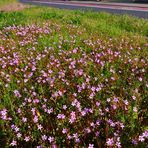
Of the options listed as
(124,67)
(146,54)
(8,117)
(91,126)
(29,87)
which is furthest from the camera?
(146,54)

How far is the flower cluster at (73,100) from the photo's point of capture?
4.41 metres

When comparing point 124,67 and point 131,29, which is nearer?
point 124,67

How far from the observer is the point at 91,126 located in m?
4.52

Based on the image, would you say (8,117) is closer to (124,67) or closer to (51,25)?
(124,67)

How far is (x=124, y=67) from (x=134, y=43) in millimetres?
2586

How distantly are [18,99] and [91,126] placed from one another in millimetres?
1725

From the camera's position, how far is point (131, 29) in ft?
46.5

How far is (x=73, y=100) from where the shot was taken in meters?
5.15

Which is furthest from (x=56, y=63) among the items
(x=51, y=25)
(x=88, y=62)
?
(x=51, y=25)

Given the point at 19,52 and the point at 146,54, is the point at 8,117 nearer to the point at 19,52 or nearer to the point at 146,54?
the point at 19,52

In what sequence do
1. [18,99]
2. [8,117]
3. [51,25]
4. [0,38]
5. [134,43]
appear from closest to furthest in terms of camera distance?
[8,117], [18,99], [134,43], [0,38], [51,25]

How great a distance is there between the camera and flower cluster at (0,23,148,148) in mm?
4410

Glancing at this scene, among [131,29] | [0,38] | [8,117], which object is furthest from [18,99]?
[131,29]

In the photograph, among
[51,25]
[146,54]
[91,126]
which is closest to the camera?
[91,126]
